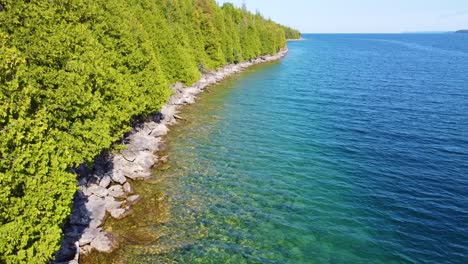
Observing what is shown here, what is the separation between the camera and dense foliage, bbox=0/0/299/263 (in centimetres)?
1797

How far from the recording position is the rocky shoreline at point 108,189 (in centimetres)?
2527

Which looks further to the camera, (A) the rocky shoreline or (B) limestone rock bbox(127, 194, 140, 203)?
(B) limestone rock bbox(127, 194, 140, 203)

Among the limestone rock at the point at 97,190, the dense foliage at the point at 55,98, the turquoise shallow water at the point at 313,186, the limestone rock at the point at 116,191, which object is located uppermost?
the dense foliage at the point at 55,98

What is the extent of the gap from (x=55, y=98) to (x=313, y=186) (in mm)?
26608

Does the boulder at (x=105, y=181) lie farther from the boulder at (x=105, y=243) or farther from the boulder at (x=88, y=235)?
the boulder at (x=105, y=243)

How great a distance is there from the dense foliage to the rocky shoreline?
3.69 metres

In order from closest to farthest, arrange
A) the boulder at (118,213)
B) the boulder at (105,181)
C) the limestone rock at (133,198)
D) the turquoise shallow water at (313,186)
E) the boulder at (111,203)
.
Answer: the turquoise shallow water at (313,186) → the boulder at (118,213) → the boulder at (111,203) → the limestone rock at (133,198) → the boulder at (105,181)

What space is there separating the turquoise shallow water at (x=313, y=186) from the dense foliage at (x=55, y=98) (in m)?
7.96

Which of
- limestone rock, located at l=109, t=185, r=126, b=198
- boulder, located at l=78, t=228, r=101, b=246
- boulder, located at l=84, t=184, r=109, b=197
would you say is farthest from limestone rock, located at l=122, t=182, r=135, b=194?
boulder, located at l=78, t=228, r=101, b=246

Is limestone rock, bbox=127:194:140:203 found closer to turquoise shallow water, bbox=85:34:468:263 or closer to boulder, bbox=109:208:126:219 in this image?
turquoise shallow water, bbox=85:34:468:263

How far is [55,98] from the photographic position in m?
25.6

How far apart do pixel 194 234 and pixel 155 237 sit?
3225 mm

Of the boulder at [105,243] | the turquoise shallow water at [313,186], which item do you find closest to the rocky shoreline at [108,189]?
the boulder at [105,243]

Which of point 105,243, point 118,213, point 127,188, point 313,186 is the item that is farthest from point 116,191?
point 313,186
